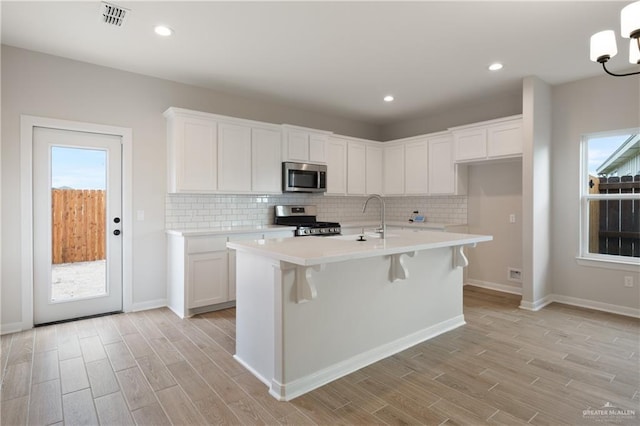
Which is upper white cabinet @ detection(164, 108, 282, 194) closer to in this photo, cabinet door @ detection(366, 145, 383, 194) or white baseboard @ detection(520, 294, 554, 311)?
cabinet door @ detection(366, 145, 383, 194)

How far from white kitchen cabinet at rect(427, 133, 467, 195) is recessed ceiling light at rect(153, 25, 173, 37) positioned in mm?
3941

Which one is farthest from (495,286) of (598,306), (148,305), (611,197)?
(148,305)

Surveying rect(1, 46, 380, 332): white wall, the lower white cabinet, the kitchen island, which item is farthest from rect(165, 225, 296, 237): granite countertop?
the kitchen island

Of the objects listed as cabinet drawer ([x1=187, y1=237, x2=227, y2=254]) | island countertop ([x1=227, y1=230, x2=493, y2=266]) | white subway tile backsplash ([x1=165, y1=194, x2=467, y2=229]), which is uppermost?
white subway tile backsplash ([x1=165, y1=194, x2=467, y2=229])

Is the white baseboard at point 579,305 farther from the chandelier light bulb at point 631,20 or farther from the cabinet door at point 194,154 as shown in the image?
the cabinet door at point 194,154

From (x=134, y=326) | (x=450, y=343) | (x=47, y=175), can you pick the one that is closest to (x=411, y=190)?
(x=450, y=343)

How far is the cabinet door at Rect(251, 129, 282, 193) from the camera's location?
4617 millimetres

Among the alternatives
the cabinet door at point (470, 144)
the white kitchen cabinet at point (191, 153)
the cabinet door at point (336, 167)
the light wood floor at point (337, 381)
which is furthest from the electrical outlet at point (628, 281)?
the white kitchen cabinet at point (191, 153)

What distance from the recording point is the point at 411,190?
5.75 meters

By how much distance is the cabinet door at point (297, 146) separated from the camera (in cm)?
497

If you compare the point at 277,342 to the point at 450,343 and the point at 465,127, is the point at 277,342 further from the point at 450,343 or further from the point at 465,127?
the point at 465,127

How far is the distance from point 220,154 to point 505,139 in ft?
12.0

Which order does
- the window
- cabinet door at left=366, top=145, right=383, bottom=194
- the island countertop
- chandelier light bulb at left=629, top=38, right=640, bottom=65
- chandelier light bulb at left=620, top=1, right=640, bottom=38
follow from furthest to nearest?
cabinet door at left=366, top=145, right=383, bottom=194
the window
the island countertop
chandelier light bulb at left=629, top=38, right=640, bottom=65
chandelier light bulb at left=620, top=1, right=640, bottom=38

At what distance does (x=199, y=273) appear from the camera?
12.7 ft
